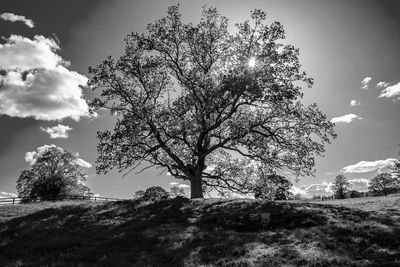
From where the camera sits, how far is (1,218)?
89.6 feet

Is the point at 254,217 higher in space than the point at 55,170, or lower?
lower

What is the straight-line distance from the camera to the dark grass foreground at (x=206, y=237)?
1445cm

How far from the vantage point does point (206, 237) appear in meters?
18.4

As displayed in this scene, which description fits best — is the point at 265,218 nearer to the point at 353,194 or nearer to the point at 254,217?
the point at 254,217

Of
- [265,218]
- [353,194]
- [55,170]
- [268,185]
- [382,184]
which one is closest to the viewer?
[265,218]

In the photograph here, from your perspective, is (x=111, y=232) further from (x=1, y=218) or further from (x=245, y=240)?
(x=1, y=218)

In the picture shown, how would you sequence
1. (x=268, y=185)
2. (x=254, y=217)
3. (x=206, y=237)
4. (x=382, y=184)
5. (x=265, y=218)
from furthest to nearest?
(x=382, y=184) → (x=268, y=185) → (x=254, y=217) → (x=265, y=218) → (x=206, y=237)

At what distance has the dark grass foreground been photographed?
1445cm

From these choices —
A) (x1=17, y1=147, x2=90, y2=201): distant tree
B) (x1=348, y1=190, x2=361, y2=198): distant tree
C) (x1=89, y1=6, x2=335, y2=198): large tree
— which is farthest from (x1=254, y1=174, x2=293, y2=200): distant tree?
(x1=348, y1=190, x2=361, y2=198): distant tree

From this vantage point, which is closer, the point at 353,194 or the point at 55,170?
the point at 55,170

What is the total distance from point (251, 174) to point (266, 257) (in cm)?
2369

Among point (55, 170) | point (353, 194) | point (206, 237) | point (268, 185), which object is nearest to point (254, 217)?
point (206, 237)

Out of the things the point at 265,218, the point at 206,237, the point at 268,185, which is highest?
the point at 268,185

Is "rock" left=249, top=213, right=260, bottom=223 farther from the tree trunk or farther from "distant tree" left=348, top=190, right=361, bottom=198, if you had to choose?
"distant tree" left=348, top=190, right=361, bottom=198
